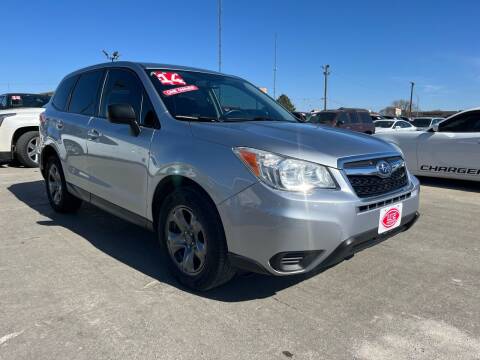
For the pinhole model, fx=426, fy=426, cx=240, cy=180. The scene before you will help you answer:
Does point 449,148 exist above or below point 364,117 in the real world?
below

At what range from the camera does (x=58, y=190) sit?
5207 mm

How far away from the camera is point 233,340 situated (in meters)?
2.50

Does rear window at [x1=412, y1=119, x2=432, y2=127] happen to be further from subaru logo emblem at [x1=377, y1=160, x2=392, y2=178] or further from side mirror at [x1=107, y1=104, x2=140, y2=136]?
side mirror at [x1=107, y1=104, x2=140, y2=136]

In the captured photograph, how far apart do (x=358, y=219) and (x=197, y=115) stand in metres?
1.49

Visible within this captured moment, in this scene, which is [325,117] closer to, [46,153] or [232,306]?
[46,153]

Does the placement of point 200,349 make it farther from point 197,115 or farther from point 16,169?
point 16,169

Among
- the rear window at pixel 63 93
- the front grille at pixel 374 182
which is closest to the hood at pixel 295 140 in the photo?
the front grille at pixel 374 182

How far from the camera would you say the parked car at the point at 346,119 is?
1794cm

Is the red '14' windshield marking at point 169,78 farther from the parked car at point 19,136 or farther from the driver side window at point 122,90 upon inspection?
the parked car at point 19,136

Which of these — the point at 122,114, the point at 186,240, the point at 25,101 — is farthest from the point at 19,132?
the point at 186,240

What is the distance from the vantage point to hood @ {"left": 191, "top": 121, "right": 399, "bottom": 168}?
2664mm

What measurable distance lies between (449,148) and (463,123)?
0.51 metres

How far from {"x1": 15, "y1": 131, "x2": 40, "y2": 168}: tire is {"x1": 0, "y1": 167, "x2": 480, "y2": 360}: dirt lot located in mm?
5562

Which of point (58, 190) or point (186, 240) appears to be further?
point (58, 190)
